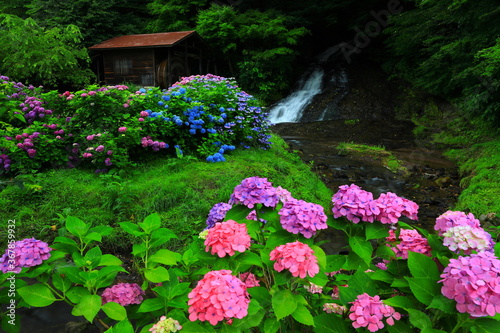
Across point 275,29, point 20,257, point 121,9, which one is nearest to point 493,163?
point 20,257

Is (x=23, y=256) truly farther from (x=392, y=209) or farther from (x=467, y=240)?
(x=467, y=240)

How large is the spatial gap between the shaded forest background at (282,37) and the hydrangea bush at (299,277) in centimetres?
776

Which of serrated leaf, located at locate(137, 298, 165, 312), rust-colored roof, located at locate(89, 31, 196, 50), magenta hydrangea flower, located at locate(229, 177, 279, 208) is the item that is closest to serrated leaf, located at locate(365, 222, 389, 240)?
magenta hydrangea flower, located at locate(229, 177, 279, 208)

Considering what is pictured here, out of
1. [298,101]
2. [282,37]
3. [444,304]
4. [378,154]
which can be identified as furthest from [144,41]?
[444,304]

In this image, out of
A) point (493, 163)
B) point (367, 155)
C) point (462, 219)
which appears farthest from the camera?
point (367, 155)

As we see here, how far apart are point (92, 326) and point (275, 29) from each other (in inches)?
629

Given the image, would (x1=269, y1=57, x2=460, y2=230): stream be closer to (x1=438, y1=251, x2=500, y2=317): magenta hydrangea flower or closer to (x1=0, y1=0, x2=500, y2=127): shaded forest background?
(x1=0, y1=0, x2=500, y2=127): shaded forest background

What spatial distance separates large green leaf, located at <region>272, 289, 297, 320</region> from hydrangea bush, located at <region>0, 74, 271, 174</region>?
13.6 feet

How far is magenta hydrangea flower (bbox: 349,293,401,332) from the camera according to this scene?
120cm

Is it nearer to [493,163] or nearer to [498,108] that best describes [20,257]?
[493,163]

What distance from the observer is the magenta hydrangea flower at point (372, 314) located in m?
1.20

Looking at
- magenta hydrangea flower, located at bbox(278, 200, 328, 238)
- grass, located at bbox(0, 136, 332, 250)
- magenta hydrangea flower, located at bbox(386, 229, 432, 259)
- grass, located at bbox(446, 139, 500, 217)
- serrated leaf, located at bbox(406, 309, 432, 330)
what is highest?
magenta hydrangea flower, located at bbox(278, 200, 328, 238)

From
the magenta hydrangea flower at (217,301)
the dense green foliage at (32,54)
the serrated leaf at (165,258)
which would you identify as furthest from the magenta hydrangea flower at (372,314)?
the dense green foliage at (32,54)

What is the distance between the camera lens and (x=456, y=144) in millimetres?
10258
